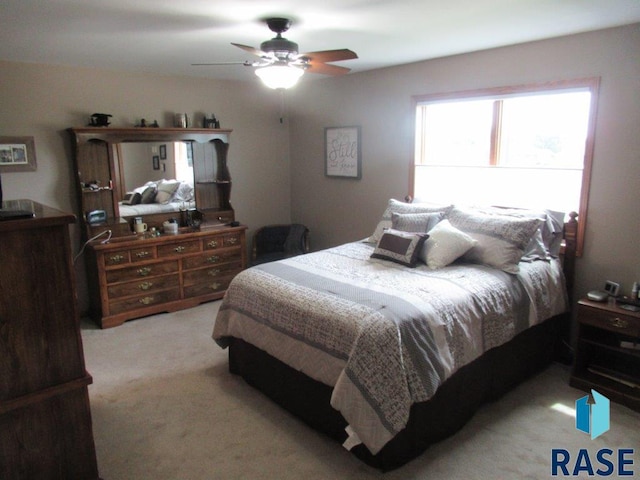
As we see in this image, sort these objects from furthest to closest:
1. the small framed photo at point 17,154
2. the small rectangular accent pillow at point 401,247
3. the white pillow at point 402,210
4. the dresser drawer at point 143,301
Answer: the dresser drawer at point 143,301
the small framed photo at point 17,154
the white pillow at point 402,210
the small rectangular accent pillow at point 401,247

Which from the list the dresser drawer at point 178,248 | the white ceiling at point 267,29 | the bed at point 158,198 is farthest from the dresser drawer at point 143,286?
the white ceiling at point 267,29

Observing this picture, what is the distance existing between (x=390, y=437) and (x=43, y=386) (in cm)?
152

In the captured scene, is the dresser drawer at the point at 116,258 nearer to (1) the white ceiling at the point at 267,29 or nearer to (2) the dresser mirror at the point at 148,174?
(2) the dresser mirror at the point at 148,174

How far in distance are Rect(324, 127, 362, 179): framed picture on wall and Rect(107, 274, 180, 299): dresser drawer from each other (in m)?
2.04

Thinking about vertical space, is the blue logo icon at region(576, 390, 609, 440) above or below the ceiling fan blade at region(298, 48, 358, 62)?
below

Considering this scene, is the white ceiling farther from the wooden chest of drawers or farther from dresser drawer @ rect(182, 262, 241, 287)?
dresser drawer @ rect(182, 262, 241, 287)

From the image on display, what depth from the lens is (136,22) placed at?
271 centimetres

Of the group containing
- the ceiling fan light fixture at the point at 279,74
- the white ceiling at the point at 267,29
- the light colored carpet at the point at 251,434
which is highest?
the white ceiling at the point at 267,29

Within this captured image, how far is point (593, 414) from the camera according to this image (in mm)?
2699

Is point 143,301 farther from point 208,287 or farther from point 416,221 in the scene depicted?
point 416,221

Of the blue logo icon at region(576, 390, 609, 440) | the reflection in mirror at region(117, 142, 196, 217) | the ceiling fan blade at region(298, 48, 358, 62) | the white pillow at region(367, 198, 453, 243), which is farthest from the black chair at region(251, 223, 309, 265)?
the blue logo icon at region(576, 390, 609, 440)

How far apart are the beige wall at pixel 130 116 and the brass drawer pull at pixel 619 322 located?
3.80 metres

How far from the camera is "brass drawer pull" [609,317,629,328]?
107 inches

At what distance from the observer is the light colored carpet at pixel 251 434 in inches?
89.7
